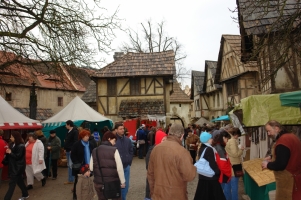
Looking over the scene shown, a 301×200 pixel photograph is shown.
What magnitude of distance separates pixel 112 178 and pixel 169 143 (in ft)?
5.47

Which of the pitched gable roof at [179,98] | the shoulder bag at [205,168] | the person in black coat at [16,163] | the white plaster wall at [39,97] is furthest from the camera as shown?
the pitched gable roof at [179,98]

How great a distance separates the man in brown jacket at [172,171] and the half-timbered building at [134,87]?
18.9 m

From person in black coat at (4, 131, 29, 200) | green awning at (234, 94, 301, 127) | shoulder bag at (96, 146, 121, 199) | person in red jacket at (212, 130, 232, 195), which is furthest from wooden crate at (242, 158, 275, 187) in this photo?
person in black coat at (4, 131, 29, 200)

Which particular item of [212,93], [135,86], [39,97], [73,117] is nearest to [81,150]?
[73,117]

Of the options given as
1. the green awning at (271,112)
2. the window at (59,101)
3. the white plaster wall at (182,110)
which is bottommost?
the green awning at (271,112)

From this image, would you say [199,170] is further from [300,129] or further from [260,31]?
[260,31]

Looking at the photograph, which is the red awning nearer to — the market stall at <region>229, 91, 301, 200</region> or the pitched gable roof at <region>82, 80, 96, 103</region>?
the market stall at <region>229, 91, 301, 200</region>

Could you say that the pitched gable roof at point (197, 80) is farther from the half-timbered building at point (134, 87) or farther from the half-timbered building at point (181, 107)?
the half-timbered building at point (134, 87)

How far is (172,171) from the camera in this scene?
433 centimetres

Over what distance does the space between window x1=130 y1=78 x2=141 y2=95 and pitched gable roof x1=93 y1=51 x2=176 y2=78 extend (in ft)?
1.90

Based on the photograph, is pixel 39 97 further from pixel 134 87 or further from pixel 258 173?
pixel 258 173

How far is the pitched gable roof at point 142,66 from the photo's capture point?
24.1m

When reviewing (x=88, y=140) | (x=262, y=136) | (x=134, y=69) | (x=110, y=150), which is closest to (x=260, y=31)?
(x=262, y=136)

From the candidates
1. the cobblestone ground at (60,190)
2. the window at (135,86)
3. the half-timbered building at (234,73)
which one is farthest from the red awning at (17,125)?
the half-timbered building at (234,73)
